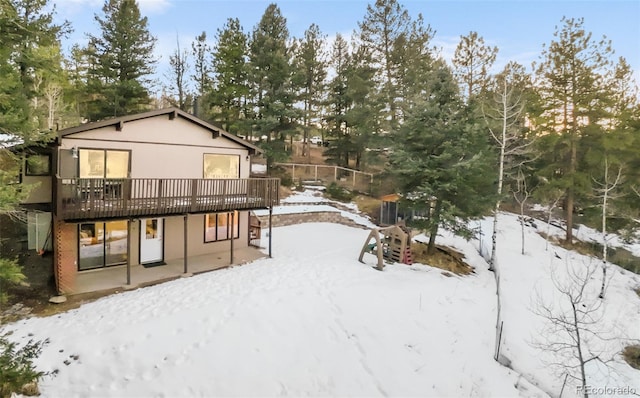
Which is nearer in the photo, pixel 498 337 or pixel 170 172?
pixel 498 337

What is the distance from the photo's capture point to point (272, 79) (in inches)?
925

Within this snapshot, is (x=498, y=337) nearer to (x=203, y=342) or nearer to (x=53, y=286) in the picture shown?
(x=203, y=342)

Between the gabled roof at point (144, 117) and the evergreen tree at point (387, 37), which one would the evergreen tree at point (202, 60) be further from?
the gabled roof at point (144, 117)

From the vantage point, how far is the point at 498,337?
326 inches

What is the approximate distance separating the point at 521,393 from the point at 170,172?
12.4 meters

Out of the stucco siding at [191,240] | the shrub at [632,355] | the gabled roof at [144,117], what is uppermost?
the gabled roof at [144,117]

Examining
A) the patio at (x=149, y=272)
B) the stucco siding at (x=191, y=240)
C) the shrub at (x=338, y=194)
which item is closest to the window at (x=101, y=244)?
the patio at (x=149, y=272)

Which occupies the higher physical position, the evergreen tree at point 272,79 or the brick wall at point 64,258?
the evergreen tree at point 272,79

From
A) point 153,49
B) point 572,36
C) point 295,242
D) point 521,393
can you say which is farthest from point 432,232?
point 153,49

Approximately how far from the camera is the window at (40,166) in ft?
34.7

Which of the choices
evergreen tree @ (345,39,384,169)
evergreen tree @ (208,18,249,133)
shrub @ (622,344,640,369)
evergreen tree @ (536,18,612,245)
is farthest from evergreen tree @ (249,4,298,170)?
shrub @ (622,344,640,369)

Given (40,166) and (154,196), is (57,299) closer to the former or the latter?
(154,196)

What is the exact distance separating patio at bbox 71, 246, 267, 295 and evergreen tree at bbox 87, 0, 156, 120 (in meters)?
15.5

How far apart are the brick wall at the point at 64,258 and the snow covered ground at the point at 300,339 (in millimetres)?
1495
